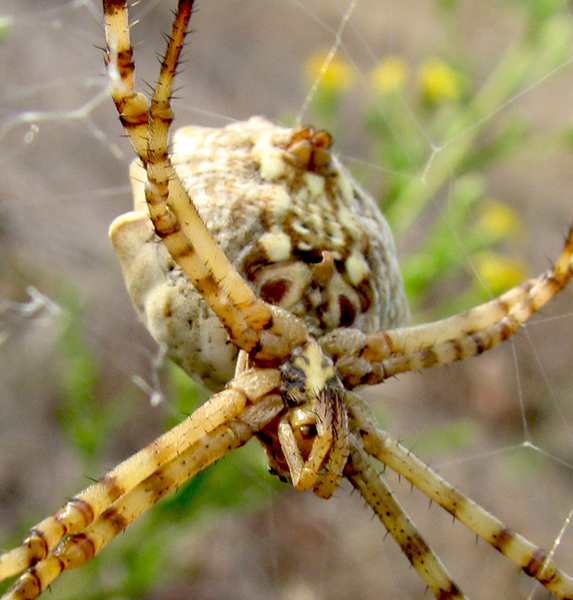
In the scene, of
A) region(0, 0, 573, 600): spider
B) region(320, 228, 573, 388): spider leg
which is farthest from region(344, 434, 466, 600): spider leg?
region(320, 228, 573, 388): spider leg

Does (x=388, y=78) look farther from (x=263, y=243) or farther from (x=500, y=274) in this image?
(x=263, y=243)

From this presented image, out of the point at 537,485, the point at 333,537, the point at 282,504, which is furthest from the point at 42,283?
the point at 537,485

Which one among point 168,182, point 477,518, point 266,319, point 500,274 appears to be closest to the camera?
point 168,182

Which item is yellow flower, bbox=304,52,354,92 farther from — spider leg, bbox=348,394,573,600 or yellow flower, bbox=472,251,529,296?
spider leg, bbox=348,394,573,600

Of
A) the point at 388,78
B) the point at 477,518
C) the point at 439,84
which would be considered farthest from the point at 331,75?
the point at 477,518

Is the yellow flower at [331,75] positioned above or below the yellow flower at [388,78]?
above

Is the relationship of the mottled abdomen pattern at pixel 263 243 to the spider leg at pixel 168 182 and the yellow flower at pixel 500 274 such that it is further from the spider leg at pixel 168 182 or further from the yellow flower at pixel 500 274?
the yellow flower at pixel 500 274

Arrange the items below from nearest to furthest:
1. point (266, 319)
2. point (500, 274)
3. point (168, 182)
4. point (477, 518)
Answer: point (168, 182) → point (266, 319) → point (477, 518) → point (500, 274)

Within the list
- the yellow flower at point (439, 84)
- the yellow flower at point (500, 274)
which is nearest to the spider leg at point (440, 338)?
the yellow flower at point (500, 274)
